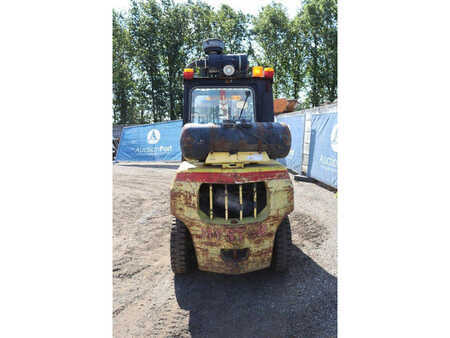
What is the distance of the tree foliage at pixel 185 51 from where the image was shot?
24.2m

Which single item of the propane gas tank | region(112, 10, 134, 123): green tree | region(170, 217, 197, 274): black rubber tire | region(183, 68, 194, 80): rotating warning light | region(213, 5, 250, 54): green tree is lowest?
region(170, 217, 197, 274): black rubber tire

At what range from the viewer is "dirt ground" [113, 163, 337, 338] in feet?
7.91

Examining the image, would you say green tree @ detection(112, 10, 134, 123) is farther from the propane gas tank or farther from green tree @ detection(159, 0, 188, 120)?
the propane gas tank

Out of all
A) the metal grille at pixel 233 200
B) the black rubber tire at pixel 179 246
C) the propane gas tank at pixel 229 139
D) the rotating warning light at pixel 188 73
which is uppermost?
the rotating warning light at pixel 188 73

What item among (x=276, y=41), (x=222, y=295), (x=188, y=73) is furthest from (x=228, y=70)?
(x=276, y=41)

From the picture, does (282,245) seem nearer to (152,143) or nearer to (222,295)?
(222,295)

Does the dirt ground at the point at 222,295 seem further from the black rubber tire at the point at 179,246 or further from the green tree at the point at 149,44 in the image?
Result: the green tree at the point at 149,44

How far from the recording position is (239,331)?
2.36m

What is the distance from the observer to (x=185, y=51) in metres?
26.4

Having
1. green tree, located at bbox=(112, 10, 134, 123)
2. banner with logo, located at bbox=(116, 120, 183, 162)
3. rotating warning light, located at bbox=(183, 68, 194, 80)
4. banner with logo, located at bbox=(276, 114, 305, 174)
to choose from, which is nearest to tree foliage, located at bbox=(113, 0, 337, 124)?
green tree, located at bbox=(112, 10, 134, 123)

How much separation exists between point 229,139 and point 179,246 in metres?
1.40

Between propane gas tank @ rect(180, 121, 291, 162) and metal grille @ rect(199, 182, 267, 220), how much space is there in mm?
416

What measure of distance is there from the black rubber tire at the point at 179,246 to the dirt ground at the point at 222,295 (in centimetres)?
16

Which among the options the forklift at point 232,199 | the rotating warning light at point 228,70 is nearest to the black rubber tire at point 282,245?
the forklift at point 232,199
